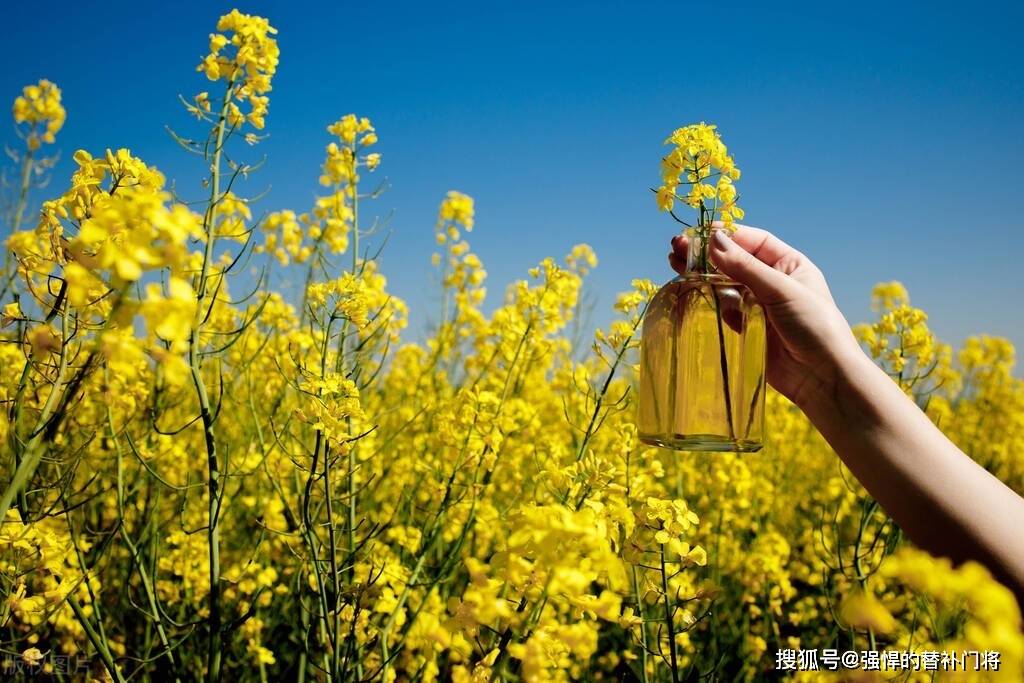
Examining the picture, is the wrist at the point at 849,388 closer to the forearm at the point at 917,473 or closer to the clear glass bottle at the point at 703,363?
the forearm at the point at 917,473

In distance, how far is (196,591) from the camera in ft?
9.64

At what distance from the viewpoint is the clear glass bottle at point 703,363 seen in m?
1.67

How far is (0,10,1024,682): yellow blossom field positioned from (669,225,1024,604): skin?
0.15 metres

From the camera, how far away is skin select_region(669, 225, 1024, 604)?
1.30 metres

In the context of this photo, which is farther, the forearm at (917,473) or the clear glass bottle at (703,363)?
the clear glass bottle at (703,363)

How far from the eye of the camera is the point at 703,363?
169cm

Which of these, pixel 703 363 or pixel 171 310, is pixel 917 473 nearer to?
pixel 703 363

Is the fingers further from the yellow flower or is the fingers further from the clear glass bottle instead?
the yellow flower

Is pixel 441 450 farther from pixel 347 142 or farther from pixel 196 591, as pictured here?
pixel 347 142

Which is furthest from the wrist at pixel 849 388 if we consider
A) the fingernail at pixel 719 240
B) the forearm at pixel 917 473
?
the fingernail at pixel 719 240

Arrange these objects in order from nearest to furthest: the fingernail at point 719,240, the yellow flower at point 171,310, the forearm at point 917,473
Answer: the yellow flower at point 171,310
the forearm at point 917,473
the fingernail at point 719,240

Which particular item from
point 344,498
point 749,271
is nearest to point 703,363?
point 749,271

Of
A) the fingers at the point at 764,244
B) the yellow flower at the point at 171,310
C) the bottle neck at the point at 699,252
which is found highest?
the fingers at the point at 764,244

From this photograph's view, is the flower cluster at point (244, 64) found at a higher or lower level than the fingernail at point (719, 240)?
higher
